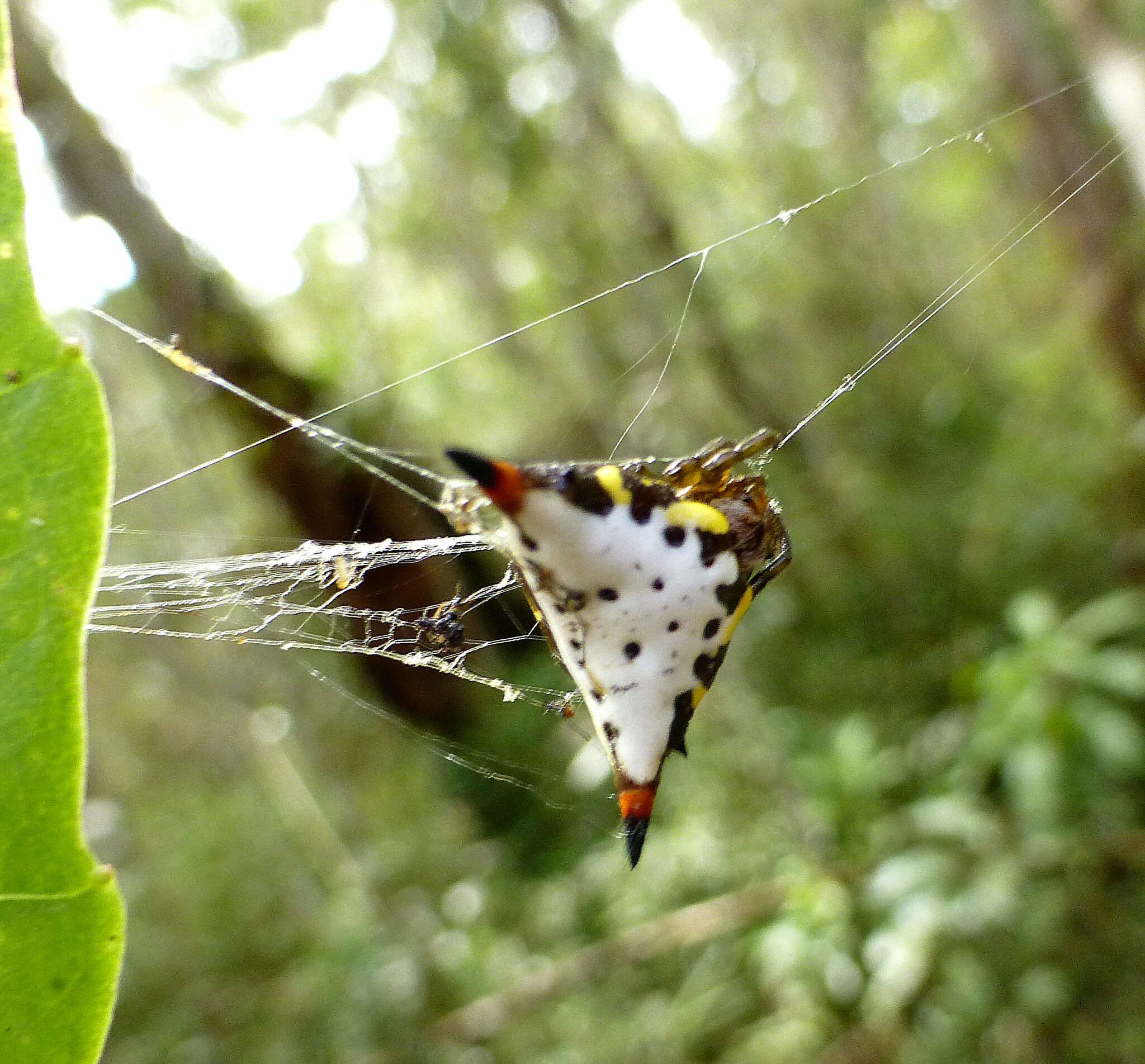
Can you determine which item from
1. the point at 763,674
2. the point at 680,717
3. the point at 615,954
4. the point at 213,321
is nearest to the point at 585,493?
the point at 680,717

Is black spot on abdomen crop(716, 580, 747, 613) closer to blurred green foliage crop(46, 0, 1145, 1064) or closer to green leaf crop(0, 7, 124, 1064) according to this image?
green leaf crop(0, 7, 124, 1064)

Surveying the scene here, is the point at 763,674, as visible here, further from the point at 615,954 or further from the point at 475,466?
the point at 475,466

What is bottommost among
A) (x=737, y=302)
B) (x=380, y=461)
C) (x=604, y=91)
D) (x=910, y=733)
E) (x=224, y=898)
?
(x=224, y=898)

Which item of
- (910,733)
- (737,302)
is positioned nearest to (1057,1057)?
(910,733)

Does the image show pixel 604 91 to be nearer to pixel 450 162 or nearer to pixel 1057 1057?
pixel 450 162

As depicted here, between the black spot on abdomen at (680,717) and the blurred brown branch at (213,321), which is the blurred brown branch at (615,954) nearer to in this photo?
the blurred brown branch at (213,321)

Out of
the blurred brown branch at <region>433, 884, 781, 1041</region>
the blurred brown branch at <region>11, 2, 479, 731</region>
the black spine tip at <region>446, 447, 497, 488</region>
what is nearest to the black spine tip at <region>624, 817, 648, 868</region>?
the black spine tip at <region>446, 447, 497, 488</region>
